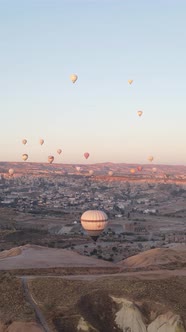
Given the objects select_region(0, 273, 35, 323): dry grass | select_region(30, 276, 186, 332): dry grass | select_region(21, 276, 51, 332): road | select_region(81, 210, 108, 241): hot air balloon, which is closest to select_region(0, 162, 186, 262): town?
select_region(81, 210, 108, 241): hot air balloon

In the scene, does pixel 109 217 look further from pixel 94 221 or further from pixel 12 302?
pixel 12 302

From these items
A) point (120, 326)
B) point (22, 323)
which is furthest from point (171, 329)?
point (22, 323)

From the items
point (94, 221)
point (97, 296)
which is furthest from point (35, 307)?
point (94, 221)

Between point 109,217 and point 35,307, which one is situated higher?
point 35,307

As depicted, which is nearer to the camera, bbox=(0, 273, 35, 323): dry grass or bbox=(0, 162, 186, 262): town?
bbox=(0, 273, 35, 323): dry grass

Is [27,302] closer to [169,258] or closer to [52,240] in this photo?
[169,258]

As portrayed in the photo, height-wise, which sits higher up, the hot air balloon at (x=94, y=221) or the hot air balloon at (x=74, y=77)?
the hot air balloon at (x=74, y=77)

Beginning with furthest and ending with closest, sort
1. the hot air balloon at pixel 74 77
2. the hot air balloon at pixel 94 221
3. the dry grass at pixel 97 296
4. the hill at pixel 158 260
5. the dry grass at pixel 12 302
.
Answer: the hot air balloon at pixel 74 77 → the hot air balloon at pixel 94 221 → the hill at pixel 158 260 → the dry grass at pixel 97 296 → the dry grass at pixel 12 302

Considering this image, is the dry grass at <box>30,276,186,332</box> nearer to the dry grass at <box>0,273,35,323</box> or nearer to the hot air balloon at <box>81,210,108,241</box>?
the dry grass at <box>0,273,35,323</box>

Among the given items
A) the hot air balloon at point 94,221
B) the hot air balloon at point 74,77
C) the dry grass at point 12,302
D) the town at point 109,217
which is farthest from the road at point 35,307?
the hot air balloon at point 74,77

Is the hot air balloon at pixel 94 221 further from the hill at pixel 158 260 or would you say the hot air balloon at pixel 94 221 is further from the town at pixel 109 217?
the hill at pixel 158 260

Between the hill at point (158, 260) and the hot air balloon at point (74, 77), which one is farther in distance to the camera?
the hot air balloon at point (74, 77)

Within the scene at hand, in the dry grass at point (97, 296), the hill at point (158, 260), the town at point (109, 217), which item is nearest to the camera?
the dry grass at point (97, 296)
